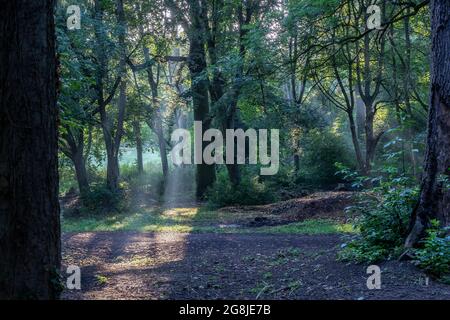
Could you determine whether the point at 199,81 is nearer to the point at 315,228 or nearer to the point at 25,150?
the point at 315,228

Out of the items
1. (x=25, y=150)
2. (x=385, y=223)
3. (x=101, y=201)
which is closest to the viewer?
(x=25, y=150)

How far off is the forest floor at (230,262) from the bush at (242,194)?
4.32 m

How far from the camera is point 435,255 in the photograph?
5.53 metres

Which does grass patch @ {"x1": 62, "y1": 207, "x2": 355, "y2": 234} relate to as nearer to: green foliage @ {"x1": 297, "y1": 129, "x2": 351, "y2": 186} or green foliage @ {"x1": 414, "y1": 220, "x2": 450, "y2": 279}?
green foliage @ {"x1": 414, "y1": 220, "x2": 450, "y2": 279}

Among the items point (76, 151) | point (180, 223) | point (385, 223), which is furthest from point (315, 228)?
point (76, 151)

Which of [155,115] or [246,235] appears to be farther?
[155,115]

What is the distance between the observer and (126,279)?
6.77m

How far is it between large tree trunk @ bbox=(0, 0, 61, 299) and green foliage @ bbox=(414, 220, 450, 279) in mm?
4045

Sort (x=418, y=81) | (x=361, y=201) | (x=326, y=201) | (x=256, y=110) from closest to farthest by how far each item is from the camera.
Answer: (x=361, y=201)
(x=326, y=201)
(x=418, y=81)
(x=256, y=110)

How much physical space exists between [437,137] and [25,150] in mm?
4883

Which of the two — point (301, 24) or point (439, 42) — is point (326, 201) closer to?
point (301, 24)

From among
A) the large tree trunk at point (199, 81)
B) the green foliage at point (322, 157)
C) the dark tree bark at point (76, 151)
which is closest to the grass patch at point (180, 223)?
the large tree trunk at point (199, 81)
